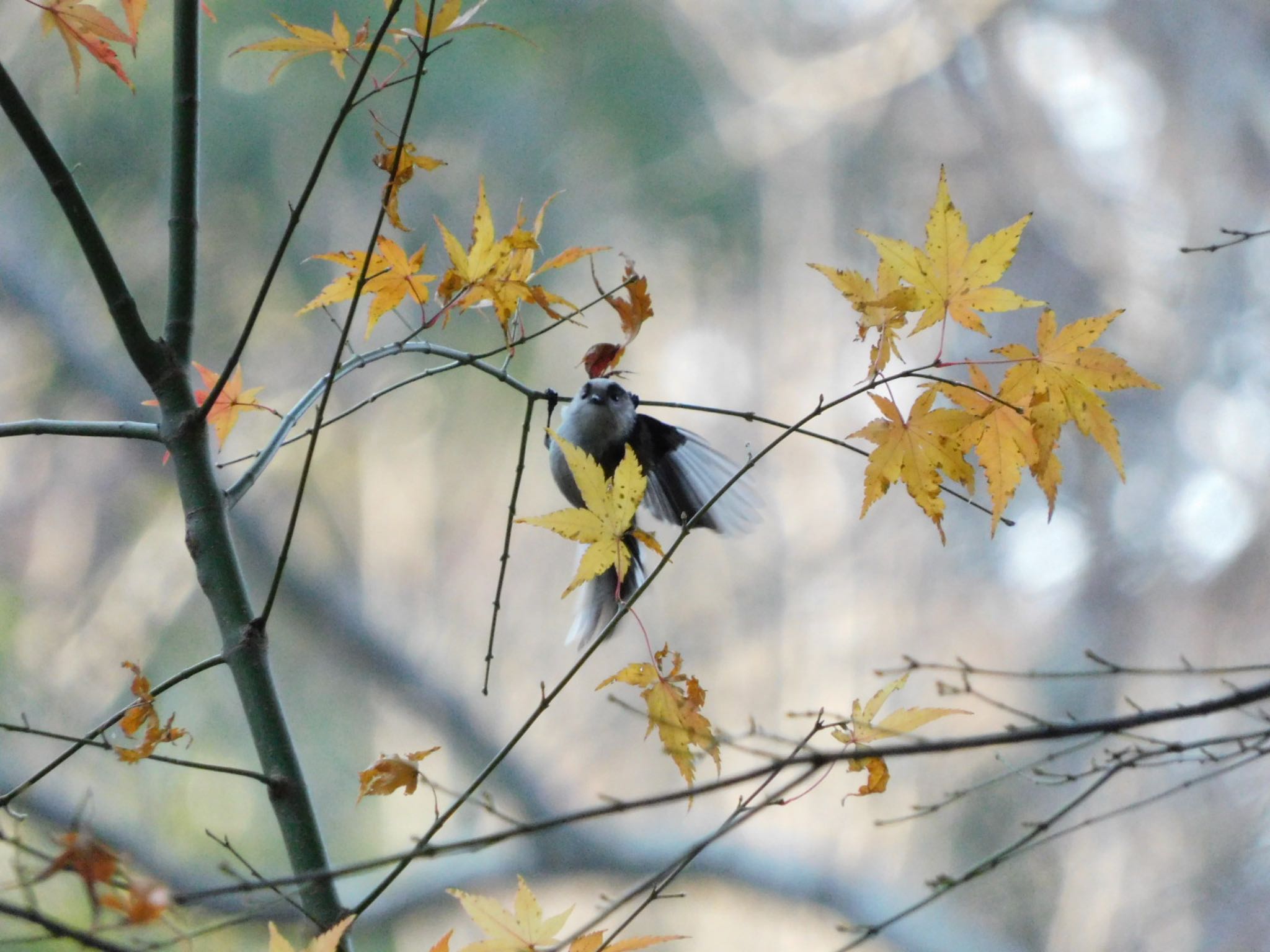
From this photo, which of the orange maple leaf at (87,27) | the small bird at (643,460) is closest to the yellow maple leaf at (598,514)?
the orange maple leaf at (87,27)

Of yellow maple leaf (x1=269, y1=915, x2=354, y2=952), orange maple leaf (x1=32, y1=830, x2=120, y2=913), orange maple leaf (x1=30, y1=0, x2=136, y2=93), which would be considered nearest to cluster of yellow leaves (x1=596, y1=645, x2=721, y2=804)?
yellow maple leaf (x1=269, y1=915, x2=354, y2=952)

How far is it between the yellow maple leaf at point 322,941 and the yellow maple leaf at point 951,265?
45 centimetres

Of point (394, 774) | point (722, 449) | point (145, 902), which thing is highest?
point (722, 449)

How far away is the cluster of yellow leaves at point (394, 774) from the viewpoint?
23.4 inches

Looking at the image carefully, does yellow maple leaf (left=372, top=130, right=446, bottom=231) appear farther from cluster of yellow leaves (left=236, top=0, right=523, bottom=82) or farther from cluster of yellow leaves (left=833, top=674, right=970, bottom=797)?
cluster of yellow leaves (left=833, top=674, right=970, bottom=797)

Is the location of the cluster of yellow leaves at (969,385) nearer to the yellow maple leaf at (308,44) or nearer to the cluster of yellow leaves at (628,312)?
the cluster of yellow leaves at (628,312)

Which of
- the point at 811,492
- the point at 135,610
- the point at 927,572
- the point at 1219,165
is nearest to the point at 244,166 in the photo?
the point at 135,610

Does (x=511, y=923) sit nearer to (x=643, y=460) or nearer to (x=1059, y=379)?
(x=1059, y=379)

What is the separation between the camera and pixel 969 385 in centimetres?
66

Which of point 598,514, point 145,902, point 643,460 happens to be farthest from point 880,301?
point 643,460

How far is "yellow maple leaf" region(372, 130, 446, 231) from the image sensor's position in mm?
631

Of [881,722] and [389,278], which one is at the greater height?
[389,278]

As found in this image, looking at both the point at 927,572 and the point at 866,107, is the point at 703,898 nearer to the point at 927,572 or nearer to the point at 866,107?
the point at 927,572

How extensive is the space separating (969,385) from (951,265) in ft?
0.25
